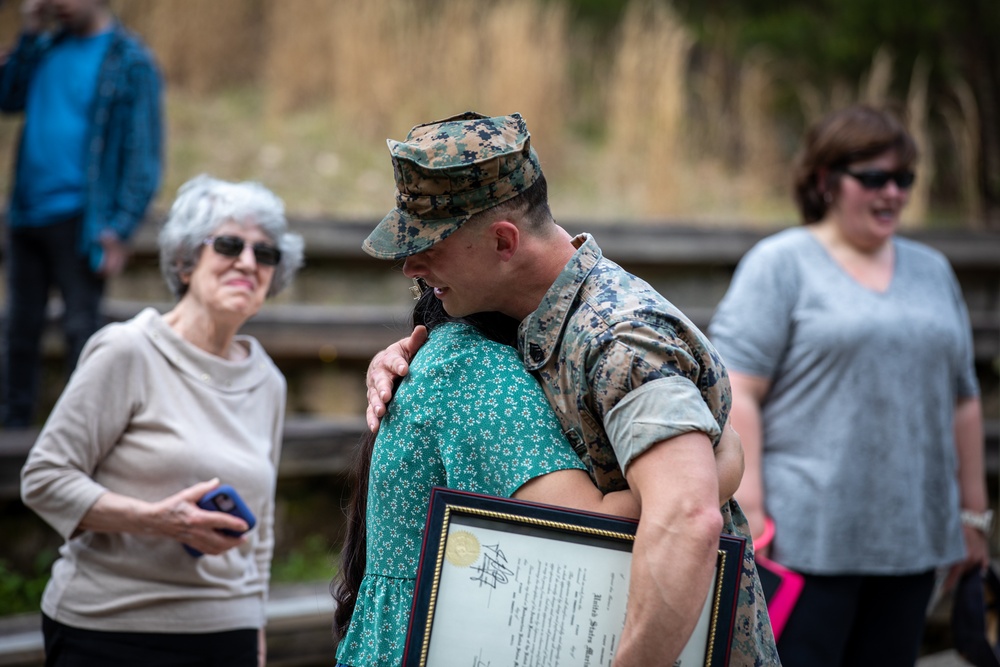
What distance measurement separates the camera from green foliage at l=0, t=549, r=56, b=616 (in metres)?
4.30

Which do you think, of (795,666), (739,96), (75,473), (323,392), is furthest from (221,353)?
(739,96)

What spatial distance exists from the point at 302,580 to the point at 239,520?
2.10 meters

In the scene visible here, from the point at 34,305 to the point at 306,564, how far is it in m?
1.63

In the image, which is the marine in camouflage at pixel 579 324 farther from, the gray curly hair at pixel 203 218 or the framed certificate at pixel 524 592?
the gray curly hair at pixel 203 218

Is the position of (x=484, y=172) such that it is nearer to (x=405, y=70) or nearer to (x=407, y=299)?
(x=407, y=299)

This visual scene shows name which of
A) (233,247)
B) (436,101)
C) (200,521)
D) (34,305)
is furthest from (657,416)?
(436,101)

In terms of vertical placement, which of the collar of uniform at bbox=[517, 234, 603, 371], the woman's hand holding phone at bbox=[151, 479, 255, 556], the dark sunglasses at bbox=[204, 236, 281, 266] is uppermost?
the collar of uniform at bbox=[517, 234, 603, 371]

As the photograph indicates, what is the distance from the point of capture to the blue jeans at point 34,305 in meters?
4.69

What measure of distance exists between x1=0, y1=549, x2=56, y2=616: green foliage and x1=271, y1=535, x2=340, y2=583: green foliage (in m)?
0.92

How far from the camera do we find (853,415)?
3.19 m

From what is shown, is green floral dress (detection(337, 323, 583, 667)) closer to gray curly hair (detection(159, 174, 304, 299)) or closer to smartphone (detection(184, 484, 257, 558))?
smartphone (detection(184, 484, 257, 558))

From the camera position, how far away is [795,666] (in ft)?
10.2

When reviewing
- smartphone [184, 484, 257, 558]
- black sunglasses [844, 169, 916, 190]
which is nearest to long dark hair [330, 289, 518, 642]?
smartphone [184, 484, 257, 558]

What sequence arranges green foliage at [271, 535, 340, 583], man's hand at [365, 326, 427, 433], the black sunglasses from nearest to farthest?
man's hand at [365, 326, 427, 433] → the black sunglasses → green foliage at [271, 535, 340, 583]
